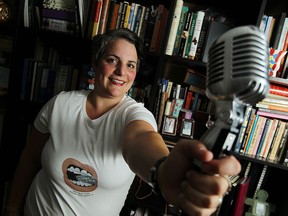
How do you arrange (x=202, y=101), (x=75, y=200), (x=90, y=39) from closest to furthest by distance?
(x=75, y=200) < (x=90, y=39) < (x=202, y=101)

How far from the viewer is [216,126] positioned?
378mm

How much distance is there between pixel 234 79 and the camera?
0.33 meters

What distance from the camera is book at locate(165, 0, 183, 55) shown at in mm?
1092

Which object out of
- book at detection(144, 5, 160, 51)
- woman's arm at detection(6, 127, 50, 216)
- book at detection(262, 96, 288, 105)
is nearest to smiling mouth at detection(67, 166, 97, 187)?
woman's arm at detection(6, 127, 50, 216)

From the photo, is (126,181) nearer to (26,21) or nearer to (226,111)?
(226,111)

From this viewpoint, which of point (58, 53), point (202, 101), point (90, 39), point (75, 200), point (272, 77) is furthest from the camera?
point (58, 53)

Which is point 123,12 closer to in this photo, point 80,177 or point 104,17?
point 104,17

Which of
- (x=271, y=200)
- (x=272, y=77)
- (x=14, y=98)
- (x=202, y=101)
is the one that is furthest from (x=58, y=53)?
(x=271, y=200)

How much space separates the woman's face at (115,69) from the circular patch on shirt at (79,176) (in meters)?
0.29

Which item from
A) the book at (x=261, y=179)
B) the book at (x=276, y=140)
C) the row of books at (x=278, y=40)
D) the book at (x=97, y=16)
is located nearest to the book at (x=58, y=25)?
the book at (x=97, y=16)

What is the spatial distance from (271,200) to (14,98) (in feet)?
5.40

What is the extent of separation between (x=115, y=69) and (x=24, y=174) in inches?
26.0

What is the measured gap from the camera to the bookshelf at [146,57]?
114cm

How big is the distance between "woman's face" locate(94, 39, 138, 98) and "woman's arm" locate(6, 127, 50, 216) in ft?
1.25
